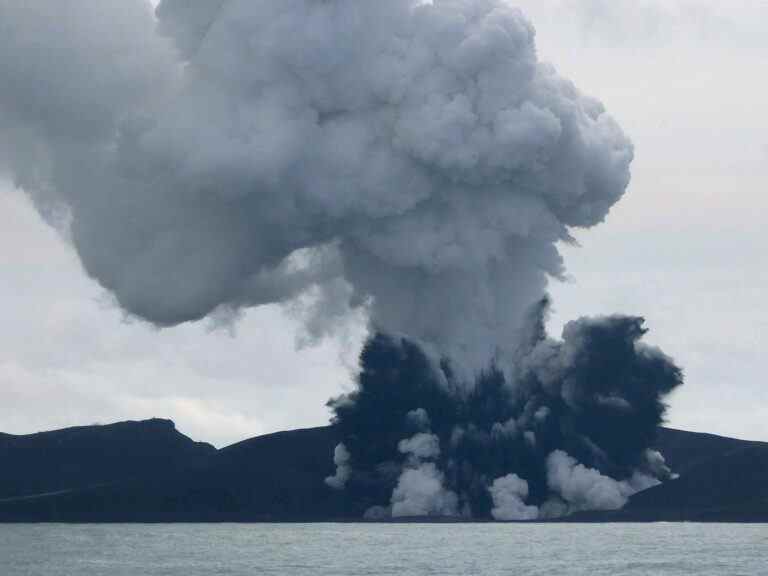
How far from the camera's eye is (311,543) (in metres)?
142

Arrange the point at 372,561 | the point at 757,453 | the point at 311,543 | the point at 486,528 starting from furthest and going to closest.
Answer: the point at 757,453
the point at 486,528
the point at 311,543
the point at 372,561

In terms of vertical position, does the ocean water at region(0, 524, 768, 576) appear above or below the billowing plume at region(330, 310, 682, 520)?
below

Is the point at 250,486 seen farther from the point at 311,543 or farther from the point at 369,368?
the point at 311,543

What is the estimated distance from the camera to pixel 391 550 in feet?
424

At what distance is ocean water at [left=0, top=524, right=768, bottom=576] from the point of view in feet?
362

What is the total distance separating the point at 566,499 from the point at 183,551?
5132cm

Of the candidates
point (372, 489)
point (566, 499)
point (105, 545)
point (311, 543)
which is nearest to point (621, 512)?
point (566, 499)

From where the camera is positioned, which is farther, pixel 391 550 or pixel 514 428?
pixel 514 428

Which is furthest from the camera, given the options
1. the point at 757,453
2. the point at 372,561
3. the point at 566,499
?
the point at 757,453

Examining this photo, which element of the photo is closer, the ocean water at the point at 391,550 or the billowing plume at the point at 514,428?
the ocean water at the point at 391,550

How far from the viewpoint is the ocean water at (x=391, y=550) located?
362 feet

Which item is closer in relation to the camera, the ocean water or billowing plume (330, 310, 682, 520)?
the ocean water

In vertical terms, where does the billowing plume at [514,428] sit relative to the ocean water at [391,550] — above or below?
above

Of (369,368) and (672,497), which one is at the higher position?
(369,368)
